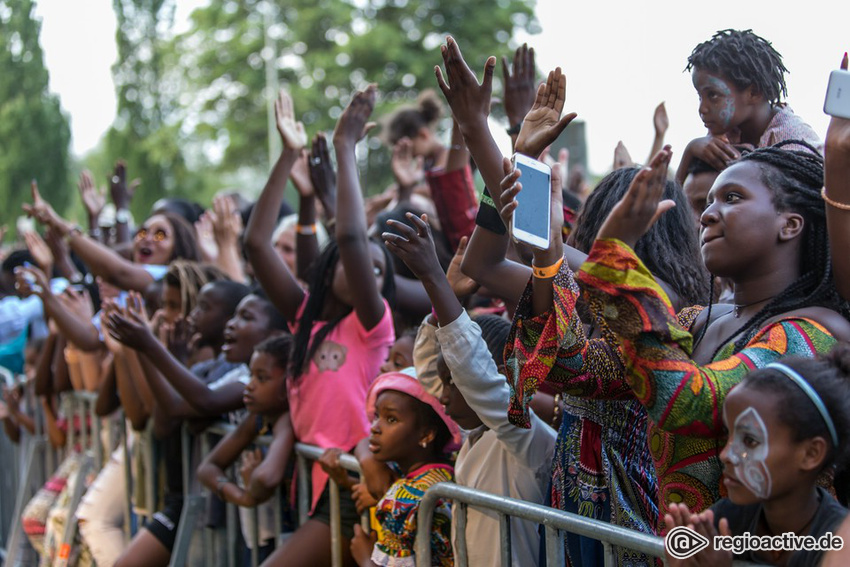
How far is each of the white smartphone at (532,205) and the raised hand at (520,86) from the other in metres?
1.82

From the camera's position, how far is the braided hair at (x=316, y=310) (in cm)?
426

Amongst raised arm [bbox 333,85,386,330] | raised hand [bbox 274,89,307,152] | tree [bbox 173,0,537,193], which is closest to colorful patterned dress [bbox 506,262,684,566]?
raised arm [bbox 333,85,386,330]

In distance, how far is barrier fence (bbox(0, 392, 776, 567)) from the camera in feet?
8.20

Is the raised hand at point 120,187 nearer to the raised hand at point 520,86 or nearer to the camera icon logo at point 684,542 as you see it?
the raised hand at point 520,86

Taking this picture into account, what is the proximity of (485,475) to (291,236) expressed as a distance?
3039 mm

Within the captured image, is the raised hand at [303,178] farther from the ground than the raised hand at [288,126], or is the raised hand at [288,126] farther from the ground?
the raised hand at [288,126]

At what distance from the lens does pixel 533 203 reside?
2.45m

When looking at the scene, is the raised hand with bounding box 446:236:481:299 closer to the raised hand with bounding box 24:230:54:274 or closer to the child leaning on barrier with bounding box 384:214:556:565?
the child leaning on barrier with bounding box 384:214:556:565

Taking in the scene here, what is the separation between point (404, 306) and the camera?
4.71 metres

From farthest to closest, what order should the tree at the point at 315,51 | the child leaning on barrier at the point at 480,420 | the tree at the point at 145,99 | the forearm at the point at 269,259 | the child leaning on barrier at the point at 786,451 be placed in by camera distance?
the tree at the point at 145,99, the tree at the point at 315,51, the forearm at the point at 269,259, the child leaning on barrier at the point at 480,420, the child leaning on barrier at the point at 786,451

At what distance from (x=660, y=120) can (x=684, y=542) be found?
2.70 m

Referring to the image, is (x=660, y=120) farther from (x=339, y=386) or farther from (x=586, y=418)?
(x=586, y=418)

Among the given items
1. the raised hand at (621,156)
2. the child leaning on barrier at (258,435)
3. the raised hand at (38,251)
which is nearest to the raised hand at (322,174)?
the child leaning on barrier at (258,435)

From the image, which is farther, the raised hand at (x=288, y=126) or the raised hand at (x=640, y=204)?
the raised hand at (x=288, y=126)
